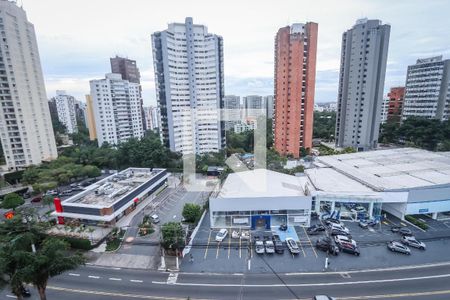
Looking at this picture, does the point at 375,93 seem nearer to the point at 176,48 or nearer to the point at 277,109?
the point at 277,109

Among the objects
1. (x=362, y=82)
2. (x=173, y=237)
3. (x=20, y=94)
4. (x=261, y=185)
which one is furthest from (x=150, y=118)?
(x=173, y=237)

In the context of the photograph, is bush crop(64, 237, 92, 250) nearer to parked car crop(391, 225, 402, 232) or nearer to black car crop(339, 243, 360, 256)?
black car crop(339, 243, 360, 256)

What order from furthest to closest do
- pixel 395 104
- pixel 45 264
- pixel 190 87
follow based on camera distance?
pixel 395 104 < pixel 190 87 < pixel 45 264

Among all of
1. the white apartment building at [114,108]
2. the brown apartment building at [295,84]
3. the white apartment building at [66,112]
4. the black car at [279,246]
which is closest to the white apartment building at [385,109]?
the brown apartment building at [295,84]

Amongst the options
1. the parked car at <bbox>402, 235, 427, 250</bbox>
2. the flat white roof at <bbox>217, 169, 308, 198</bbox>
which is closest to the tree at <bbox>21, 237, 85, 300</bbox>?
the flat white roof at <bbox>217, 169, 308, 198</bbox>

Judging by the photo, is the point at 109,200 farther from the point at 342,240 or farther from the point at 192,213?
the point at 342,240

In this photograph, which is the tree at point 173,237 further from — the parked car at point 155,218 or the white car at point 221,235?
the parked car at point 155,218

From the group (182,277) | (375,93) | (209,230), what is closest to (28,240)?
(182,277)

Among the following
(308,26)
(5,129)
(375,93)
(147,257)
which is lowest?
(147,257)
